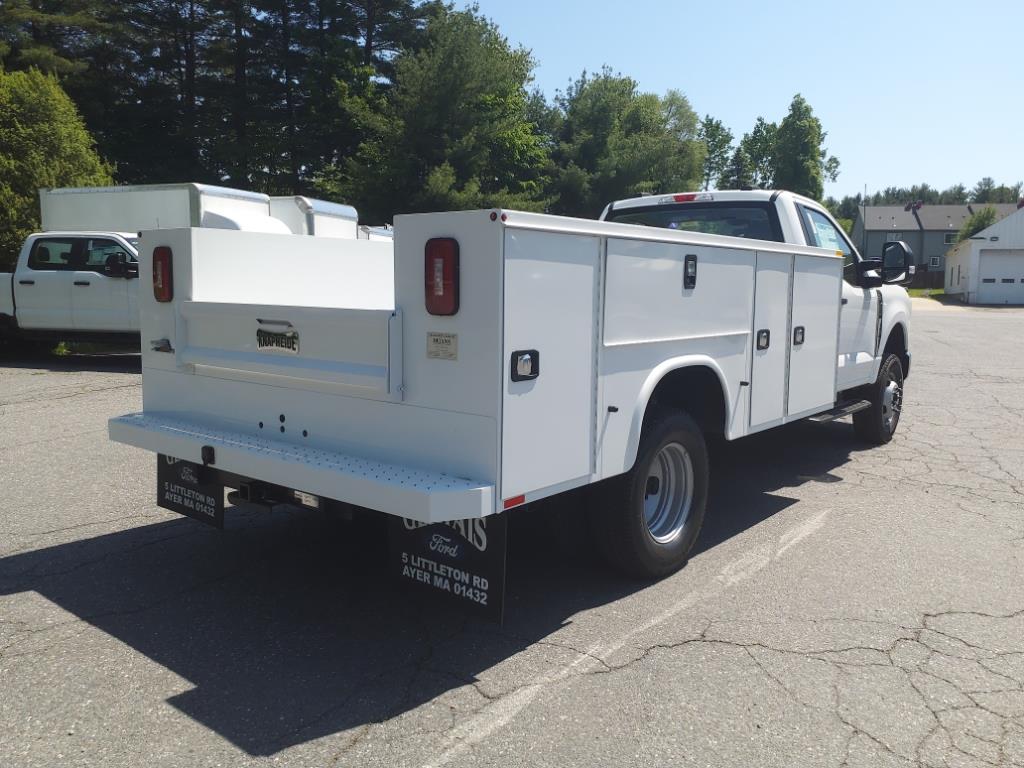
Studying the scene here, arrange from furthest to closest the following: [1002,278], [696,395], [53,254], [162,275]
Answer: [1002,278], [53,254], [696,395], [162,275]

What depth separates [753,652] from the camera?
12.4 feet

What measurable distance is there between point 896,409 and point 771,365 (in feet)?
12.4

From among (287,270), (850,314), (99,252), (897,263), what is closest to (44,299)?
(99,252)

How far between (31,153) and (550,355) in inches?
794

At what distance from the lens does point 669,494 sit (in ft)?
15.4

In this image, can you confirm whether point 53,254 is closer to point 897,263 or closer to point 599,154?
point 897,263

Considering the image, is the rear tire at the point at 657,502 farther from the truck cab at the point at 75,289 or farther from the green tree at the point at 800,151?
the green tree at the point at 800,151

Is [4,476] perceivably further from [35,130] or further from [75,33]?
[75,33]

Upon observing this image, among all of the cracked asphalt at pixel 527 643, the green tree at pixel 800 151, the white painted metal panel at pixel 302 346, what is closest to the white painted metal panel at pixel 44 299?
the cracked asphalt at pixel 527 643

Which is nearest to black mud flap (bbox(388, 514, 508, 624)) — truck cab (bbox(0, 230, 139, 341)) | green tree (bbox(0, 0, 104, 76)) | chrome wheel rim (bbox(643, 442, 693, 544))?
chrome wheel rim (bbox(643, 442, 693, 544))

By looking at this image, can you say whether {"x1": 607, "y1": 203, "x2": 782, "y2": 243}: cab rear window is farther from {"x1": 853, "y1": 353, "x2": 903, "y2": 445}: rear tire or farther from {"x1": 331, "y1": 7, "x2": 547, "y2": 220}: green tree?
{"x1": 331, "y1": 7, "x2": 547, "y2": 220}: green tree

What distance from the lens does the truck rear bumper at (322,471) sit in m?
3.17

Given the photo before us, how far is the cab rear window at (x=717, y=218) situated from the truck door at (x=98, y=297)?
31.9 feet

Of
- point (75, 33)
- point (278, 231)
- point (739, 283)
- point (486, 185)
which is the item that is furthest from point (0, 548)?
point (75, 33)
